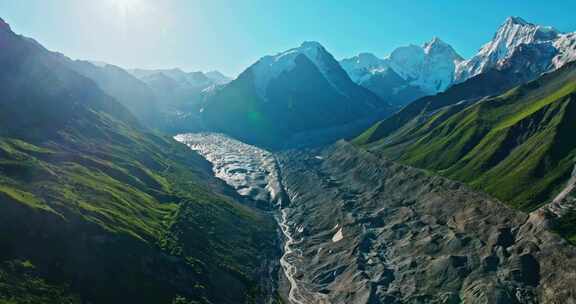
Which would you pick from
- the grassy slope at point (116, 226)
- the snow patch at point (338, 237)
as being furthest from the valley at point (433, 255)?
the grassy slope at point (116, 226)

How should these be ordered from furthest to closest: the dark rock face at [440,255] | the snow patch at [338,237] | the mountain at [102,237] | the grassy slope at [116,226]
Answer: the snow patch at [338,237]
the dark rock face at [440,255]
the grassy slope at [116,226]
the mountain at [102,237]

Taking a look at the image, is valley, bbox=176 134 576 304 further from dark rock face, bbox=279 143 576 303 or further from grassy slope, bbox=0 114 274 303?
grassy slope, bbox=0 114 274 303

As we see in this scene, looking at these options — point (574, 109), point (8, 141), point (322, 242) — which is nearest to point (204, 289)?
point (322, 242)

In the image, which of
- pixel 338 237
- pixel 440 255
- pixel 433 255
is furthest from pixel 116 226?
pixel 440 255

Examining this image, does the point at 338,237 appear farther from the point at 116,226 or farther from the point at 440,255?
the point at 116,226

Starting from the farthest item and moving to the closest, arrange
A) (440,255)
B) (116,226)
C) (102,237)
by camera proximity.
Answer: (440,255), (116,226), (102,237)

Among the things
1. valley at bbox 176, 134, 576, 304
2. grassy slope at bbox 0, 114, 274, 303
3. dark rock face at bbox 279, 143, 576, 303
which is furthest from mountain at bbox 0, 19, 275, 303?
dark rock face at bbox 279, 143, 576, 303

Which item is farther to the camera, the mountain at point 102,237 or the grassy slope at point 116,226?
the grassy slope at point 116,226

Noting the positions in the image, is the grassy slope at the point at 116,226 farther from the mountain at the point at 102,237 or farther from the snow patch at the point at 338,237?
the snow patch at the point at 338,237
